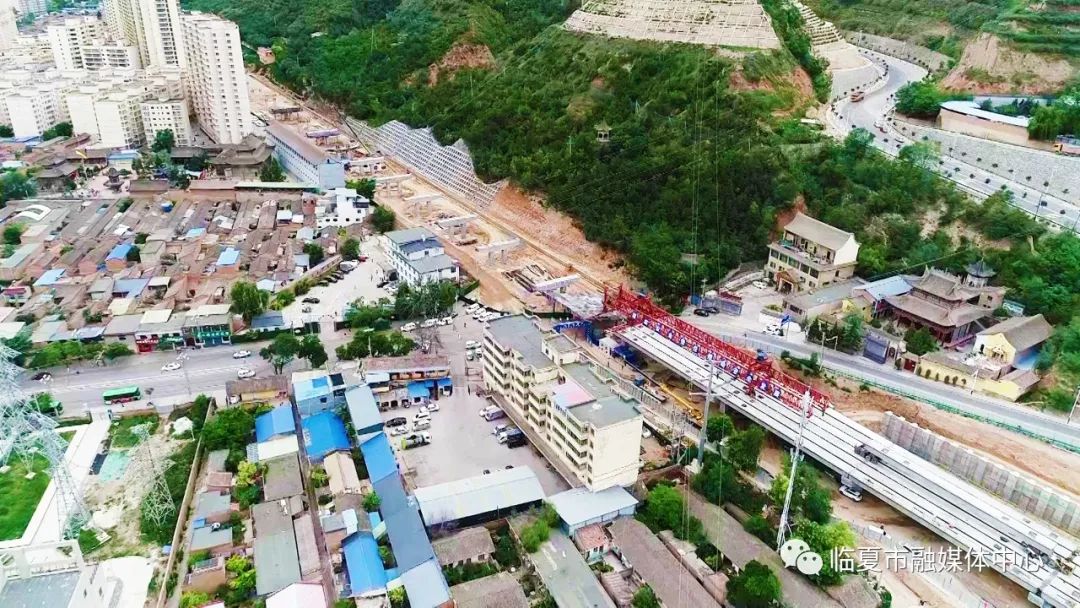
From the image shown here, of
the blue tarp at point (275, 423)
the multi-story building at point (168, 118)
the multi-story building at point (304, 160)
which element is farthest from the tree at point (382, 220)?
the multi-story building at point (168, 118)

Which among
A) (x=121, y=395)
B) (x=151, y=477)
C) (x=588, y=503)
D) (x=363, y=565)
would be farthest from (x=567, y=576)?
(x=121, y=395)

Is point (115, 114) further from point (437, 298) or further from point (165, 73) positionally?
point (437, 298)

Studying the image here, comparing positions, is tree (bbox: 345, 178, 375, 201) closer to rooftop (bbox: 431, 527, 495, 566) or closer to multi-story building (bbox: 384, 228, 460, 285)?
multi-story building (bbox: 384, 228, 460, 285)

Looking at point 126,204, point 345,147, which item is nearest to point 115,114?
point 126,204

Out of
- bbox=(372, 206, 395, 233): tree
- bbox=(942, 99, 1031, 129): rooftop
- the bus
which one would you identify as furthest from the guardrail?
the bus

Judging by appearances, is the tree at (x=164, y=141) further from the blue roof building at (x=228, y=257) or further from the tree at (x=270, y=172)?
the blue roof building at (x=228, y=257)
